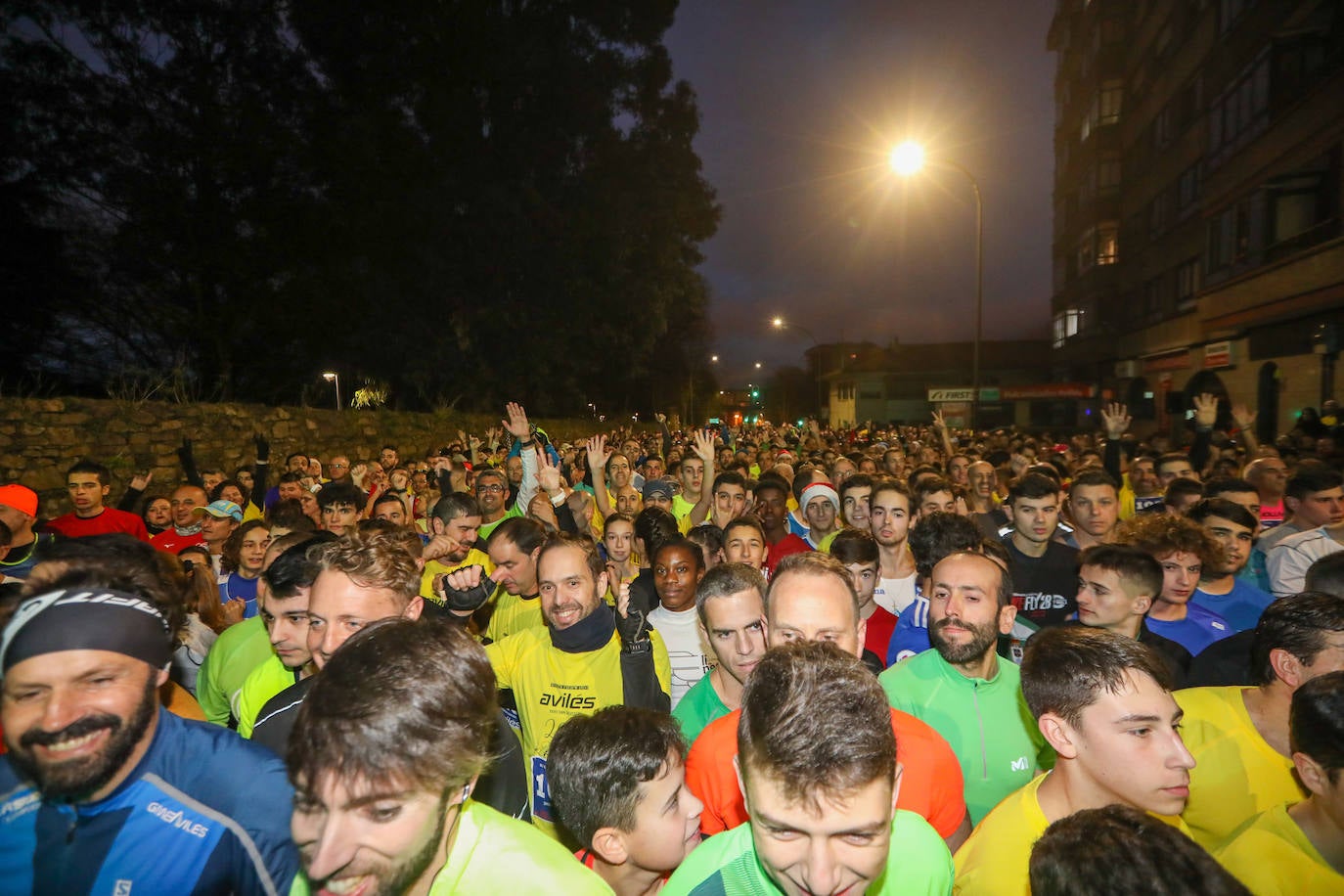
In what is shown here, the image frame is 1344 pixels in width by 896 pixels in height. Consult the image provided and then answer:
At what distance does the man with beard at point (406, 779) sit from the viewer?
1.47 m

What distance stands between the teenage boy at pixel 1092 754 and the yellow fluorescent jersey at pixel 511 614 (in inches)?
114

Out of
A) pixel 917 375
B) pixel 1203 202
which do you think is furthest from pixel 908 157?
pixel 917 375

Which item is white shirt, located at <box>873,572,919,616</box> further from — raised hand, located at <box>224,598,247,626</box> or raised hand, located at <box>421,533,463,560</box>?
raised hand, located at <box>224,598,247,626</box>

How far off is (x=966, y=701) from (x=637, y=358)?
27257 mm

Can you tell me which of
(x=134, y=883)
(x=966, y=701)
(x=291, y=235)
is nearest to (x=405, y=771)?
(x=134, y=883)

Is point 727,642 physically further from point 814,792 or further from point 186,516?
point 186,516

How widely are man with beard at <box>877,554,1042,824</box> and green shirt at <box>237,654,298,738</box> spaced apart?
2845 millimetres

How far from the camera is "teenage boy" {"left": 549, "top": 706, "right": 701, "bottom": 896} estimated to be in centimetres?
225

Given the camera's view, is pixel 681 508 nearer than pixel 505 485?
No

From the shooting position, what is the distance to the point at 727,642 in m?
3.26

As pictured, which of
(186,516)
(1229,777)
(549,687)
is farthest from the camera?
(186,516)

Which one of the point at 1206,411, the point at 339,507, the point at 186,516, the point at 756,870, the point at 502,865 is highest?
the point at 1206,411

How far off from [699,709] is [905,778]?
3.58 feet

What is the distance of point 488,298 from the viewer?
26.8 meters
